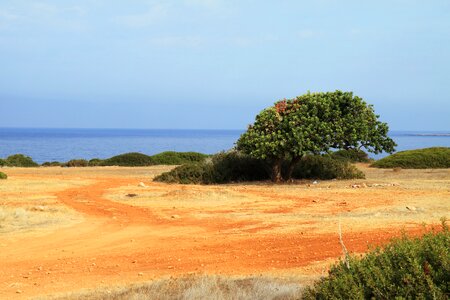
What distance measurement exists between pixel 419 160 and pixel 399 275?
34271 mm

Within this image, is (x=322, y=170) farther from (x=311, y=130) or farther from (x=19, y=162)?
(x=19, y=162)

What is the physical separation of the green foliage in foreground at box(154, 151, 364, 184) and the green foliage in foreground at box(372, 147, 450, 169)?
39.1ft

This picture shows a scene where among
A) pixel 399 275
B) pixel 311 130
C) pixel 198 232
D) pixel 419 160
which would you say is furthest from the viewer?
pixel 419 160

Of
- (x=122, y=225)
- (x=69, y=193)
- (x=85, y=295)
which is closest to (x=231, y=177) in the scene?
(x=69, y=193)

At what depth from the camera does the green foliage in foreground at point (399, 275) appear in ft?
15.5

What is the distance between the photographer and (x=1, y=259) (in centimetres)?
1019

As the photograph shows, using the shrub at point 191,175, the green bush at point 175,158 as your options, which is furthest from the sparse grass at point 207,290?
the green bush at point 175,158

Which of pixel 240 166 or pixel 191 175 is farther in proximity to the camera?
pixel 240 166

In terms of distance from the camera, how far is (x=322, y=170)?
26.0 meters

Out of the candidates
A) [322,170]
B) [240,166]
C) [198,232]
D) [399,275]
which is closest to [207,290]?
[399,275]

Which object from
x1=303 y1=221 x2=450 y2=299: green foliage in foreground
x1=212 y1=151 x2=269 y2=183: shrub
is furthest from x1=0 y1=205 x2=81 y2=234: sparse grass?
x1=212 y1=151 x2=269 y2=183: shrub

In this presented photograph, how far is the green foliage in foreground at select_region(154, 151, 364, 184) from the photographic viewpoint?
2503cm

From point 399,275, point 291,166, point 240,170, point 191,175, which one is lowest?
point 191,175

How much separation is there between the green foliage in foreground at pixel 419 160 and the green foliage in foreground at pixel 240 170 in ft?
39.1
